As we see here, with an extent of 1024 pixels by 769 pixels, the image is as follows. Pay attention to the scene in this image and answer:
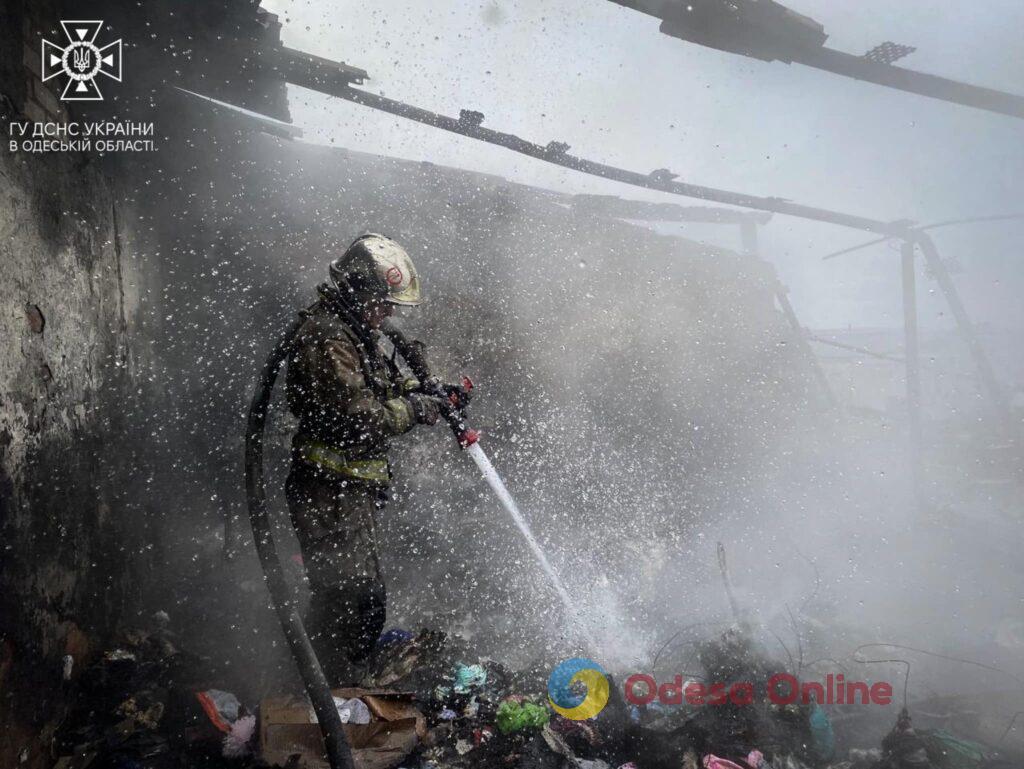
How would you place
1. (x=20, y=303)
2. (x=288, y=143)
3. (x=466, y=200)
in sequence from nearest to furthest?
1. (x=20, y=303)
2. (x=288, y=143)
3. (x=466, y=200)

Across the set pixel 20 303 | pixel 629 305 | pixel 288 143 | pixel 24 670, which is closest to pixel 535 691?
pixel 24 670

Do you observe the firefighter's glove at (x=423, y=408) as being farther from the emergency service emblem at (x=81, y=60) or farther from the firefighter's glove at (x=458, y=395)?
the emergency service emblem at (x=81, y=60)

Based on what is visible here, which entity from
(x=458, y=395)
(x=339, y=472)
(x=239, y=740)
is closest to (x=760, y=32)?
(x=458, y=395)

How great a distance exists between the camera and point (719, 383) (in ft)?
21.9

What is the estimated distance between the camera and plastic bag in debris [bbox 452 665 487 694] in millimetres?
2996

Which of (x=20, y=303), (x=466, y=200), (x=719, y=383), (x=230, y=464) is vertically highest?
(x=466, y=200)

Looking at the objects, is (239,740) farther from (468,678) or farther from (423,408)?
(423,408)

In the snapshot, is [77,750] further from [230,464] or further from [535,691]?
[535,691]

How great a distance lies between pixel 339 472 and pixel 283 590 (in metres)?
0.65

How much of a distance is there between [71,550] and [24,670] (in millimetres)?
605

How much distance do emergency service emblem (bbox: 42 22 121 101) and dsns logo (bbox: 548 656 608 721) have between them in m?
4.64

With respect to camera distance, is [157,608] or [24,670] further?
[157,608]

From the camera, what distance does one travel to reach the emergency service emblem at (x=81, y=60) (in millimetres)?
2638

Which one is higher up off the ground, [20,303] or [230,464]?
[20,303]
